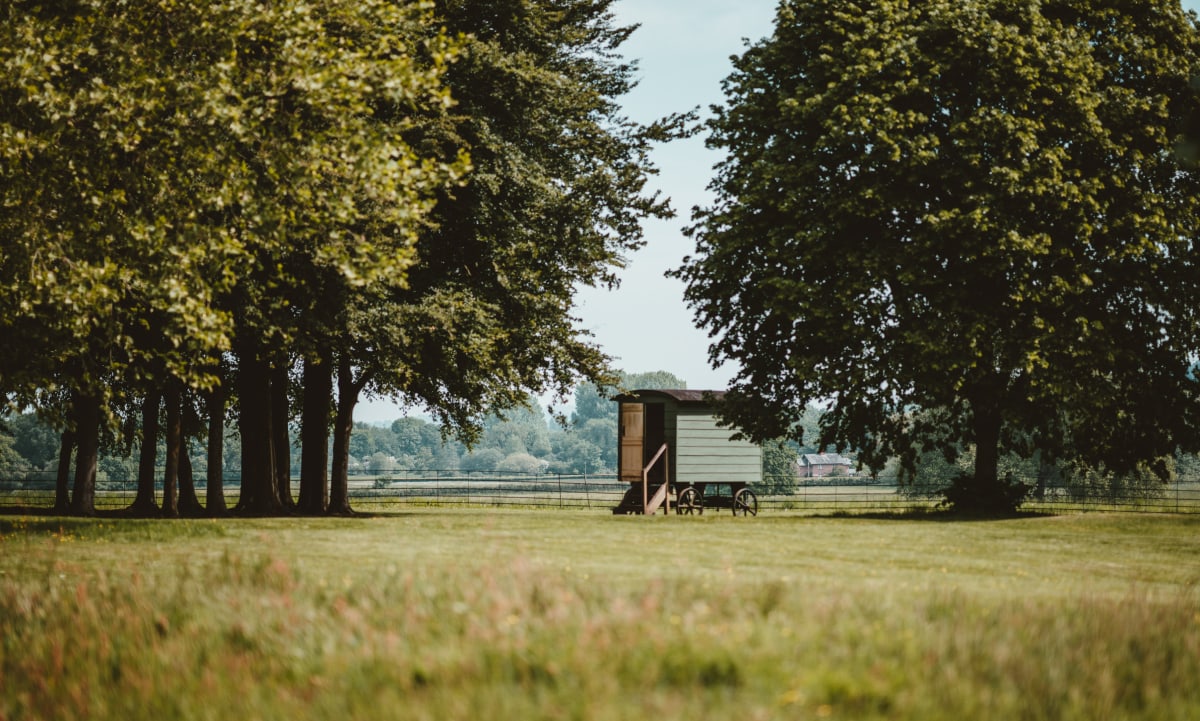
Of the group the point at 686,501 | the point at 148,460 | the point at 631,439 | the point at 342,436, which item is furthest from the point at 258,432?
the point at 686,501

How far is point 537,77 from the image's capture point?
28359 mm

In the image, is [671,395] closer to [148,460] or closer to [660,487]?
[660,487]

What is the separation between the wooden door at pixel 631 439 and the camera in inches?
1500

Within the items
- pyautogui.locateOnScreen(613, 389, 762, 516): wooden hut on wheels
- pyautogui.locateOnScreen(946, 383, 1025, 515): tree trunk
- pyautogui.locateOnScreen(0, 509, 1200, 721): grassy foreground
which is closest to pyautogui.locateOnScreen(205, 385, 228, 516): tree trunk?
pyautogui.locateOnScreen(613, 389, 762, 516): wooden hut on wheels

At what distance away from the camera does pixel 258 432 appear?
3069 cm

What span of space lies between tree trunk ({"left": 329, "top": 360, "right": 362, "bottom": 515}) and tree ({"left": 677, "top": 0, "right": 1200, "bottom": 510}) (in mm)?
11844

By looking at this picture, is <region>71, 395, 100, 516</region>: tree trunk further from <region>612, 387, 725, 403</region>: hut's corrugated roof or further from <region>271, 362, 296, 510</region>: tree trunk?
<region>612, 387, 725, 403</region>: hut's corrugated roof

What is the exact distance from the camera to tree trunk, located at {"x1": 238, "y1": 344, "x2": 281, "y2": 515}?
30453 mm

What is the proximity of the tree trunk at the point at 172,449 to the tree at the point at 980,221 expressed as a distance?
14.4 metres

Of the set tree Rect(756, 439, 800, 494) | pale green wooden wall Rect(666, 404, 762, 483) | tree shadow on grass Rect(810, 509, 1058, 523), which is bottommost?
tree Rect(756, 439, 800, 494)

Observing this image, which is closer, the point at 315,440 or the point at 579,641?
the point at 579,641

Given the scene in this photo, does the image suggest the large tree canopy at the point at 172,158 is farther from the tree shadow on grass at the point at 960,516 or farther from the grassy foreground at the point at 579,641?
the tree shadow on grass at the point at 960,516

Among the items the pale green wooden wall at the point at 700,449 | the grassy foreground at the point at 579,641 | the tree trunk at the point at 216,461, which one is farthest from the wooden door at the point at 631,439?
the grassy foreground at the point at 579,641

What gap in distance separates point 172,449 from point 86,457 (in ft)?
10.1
